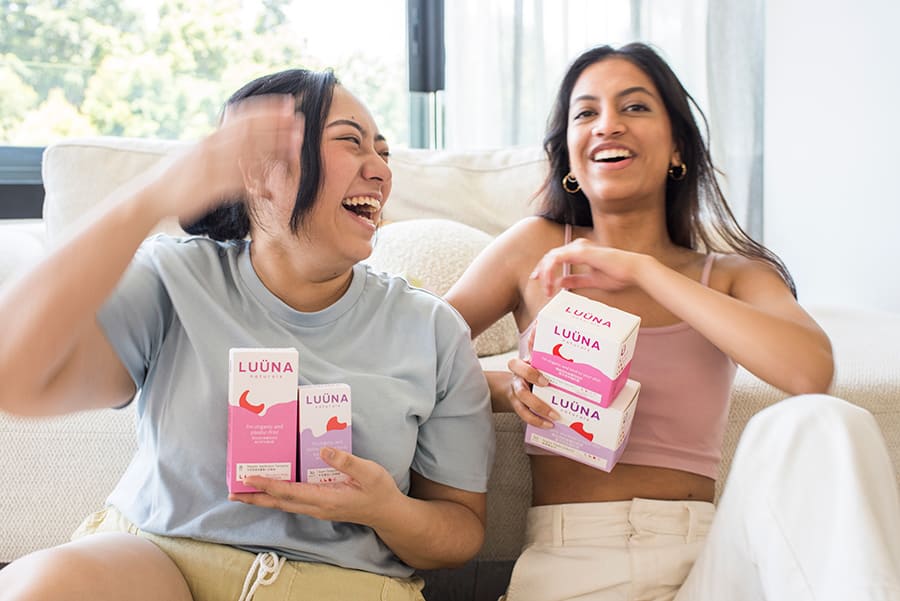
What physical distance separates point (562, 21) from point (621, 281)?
6.37ft

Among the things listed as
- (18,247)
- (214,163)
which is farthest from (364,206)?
(18,247)

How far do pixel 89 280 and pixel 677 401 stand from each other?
792mm

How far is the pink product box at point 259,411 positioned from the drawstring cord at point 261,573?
0.10 m

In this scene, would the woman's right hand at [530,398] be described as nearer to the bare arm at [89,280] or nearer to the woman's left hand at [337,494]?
the woman's left hand at [337,494]

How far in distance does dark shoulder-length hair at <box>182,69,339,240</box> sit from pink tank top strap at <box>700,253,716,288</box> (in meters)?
0.60

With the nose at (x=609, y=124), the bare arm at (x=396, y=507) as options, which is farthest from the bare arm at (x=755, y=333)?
the bare arm at (x=396, y=507)

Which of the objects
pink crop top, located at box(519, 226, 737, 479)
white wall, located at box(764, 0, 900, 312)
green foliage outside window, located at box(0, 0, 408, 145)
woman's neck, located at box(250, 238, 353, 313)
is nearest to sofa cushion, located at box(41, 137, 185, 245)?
green foliage outside window, located at box(0, 0, 408, 145)

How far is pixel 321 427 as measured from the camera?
997 millimetres

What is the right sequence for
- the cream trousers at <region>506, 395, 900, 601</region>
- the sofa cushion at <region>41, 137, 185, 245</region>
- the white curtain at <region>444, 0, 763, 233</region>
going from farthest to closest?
the white curtain at <region>444, 0, 763, 233</region>
the sofa cushion at <region>41, 137, 185, 245</region>
the cream trousers at <region>506, 395, 900, 601</region>

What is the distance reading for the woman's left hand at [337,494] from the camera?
3.23ft

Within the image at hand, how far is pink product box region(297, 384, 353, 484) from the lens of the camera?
989 millimetres

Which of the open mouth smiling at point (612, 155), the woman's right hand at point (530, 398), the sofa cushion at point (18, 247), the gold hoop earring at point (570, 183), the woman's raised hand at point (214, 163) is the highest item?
the woman's raised hand at point (214, 163)

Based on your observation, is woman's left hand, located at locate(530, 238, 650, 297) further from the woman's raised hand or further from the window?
the window

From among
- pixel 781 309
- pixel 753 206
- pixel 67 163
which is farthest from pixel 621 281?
pixel 753 206
